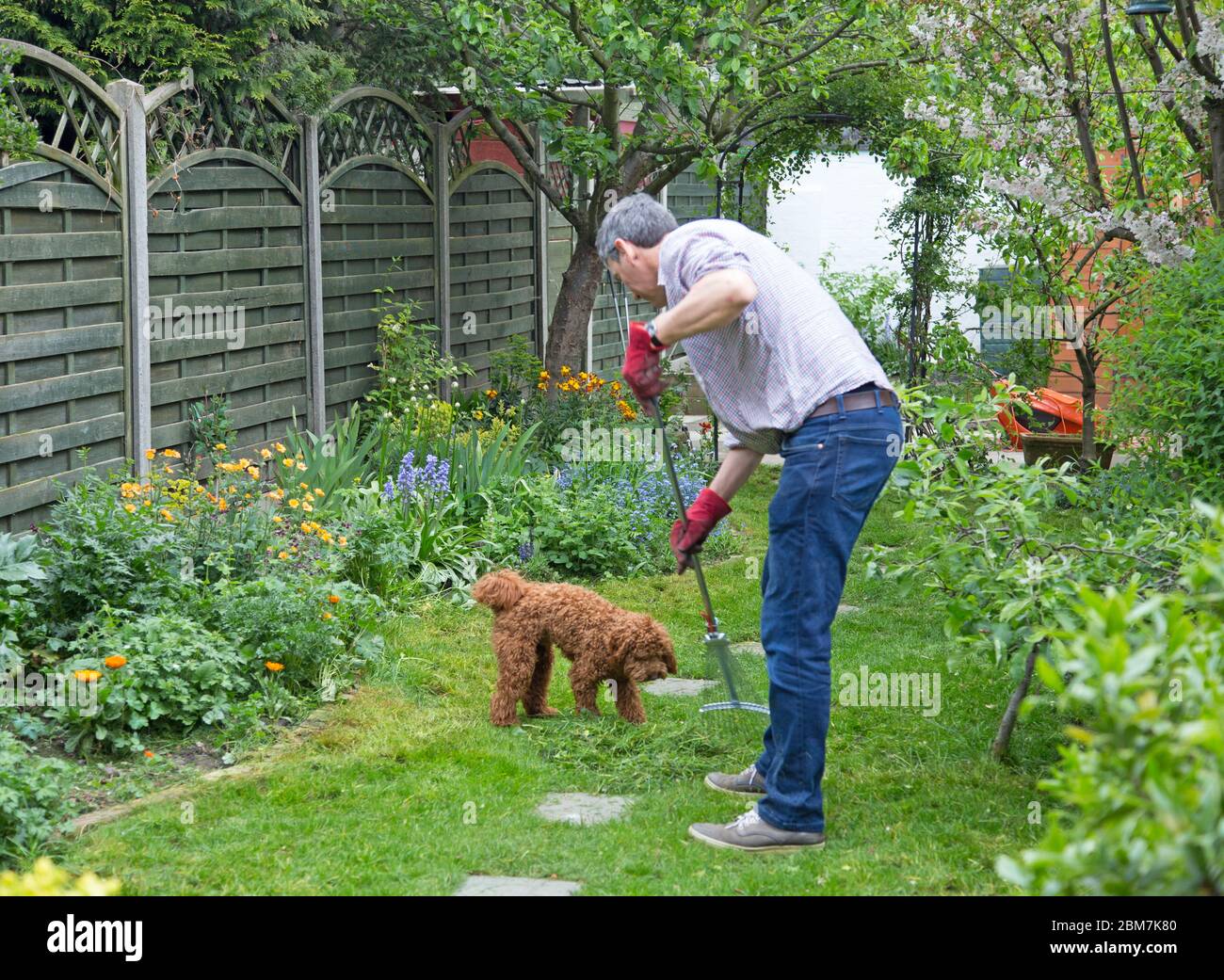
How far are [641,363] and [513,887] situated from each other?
1.51 m

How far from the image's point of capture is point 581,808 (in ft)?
13.3

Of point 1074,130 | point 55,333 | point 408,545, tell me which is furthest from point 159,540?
point 1074,130

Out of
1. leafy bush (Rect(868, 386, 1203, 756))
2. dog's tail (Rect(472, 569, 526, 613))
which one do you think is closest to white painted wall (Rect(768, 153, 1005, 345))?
dog's tail (Rect(472, 569, 526, 613))

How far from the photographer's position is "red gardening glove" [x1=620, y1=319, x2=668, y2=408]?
3.65 metres

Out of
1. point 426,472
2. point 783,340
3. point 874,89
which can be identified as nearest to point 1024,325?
point 874,89

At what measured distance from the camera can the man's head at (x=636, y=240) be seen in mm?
3785

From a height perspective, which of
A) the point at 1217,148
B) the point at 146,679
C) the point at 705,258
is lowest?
the point at 146,679

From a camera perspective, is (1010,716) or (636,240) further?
(1010,716)

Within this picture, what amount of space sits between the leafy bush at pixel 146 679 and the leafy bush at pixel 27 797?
43cm

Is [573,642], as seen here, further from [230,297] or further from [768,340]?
[230,297]

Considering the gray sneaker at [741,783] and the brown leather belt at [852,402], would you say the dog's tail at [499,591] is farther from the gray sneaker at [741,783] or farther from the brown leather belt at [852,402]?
the brown leather belt at [852,402]

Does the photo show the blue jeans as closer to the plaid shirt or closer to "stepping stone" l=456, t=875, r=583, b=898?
the plaid shirt

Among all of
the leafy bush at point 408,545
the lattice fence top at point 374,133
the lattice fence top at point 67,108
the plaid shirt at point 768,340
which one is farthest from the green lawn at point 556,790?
the lattice fence top at point 374,133

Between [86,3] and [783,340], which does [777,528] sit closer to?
[783,340]
